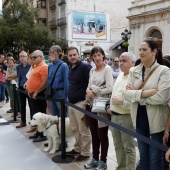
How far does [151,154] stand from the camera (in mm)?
2896

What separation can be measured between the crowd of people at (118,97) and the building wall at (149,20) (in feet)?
Result: 76.6

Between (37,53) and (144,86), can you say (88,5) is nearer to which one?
(37,53)

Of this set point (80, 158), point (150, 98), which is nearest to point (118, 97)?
point (150, 98)

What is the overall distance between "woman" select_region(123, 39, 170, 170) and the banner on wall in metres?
36.4

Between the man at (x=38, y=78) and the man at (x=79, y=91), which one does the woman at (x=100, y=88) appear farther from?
the man at (x=38, y=78)

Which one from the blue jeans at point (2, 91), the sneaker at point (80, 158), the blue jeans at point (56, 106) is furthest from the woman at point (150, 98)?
the blue jeans at point (2, 91)

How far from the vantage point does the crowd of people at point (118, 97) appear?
110 inches

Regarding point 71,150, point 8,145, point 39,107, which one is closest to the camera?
point 71,150

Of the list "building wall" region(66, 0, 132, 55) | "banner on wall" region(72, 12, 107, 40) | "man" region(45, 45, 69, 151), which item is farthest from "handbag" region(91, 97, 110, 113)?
"banner on wall" region(72, 12, 107, 40)

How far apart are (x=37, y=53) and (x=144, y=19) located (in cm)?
2647

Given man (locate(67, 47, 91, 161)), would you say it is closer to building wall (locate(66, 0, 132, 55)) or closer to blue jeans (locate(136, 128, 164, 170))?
blue jeans (locate(136, 128, 164, 170))

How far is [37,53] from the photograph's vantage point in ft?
18.4

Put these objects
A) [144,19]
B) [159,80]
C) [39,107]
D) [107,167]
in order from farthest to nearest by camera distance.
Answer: [144,19] < [39,107] < [107,167] < [159,80]

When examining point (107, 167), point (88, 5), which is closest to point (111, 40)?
point (88, 5)
